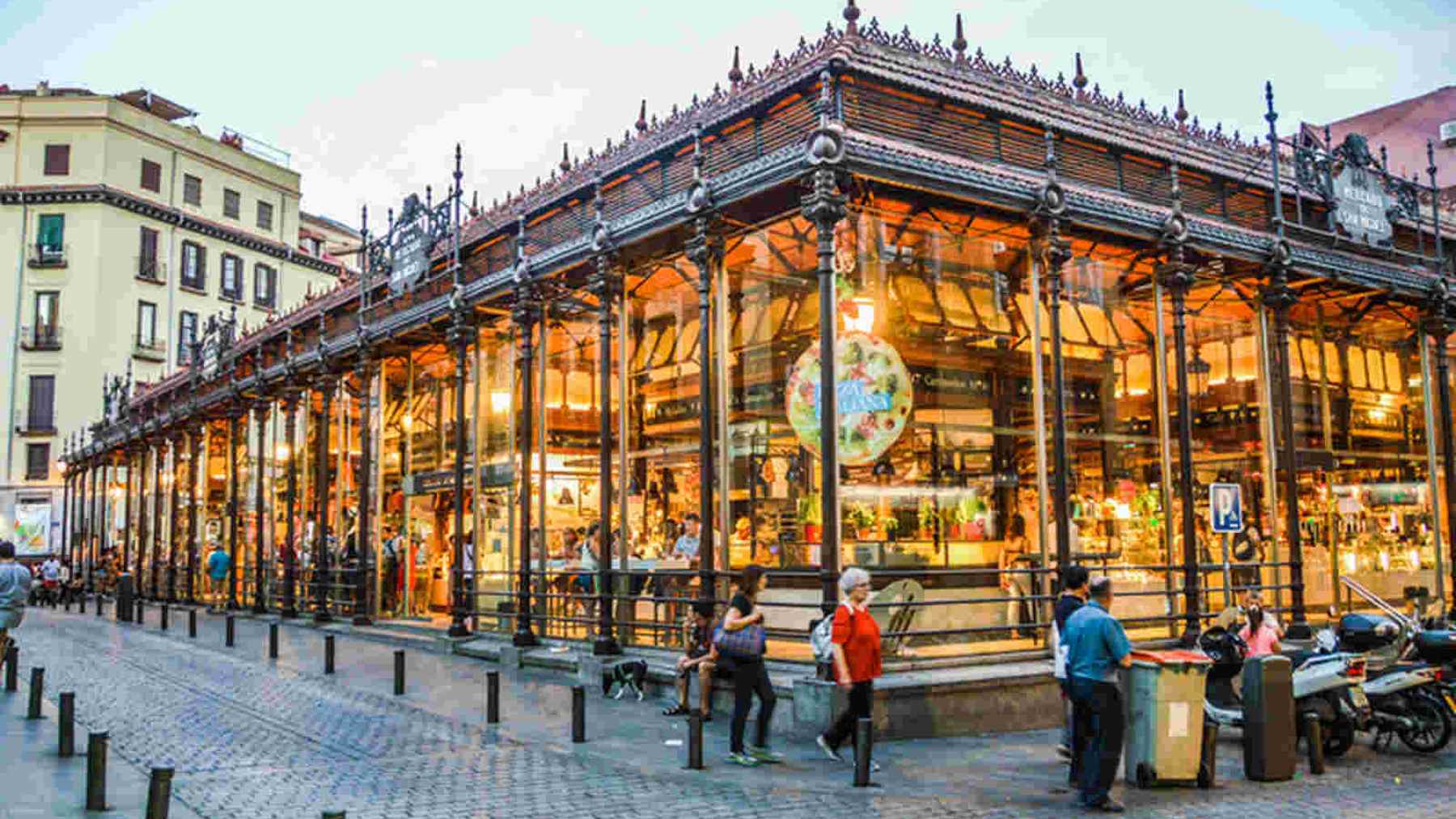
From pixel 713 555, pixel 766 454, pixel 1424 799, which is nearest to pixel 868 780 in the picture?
pixel 1424 799

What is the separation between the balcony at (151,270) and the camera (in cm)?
5697

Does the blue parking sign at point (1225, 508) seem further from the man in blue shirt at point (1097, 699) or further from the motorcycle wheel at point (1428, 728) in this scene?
the man in blue shirt at point (1097, 699)

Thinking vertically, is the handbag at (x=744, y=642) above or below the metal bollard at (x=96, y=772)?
above

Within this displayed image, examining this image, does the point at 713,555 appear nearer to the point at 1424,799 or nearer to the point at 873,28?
the point at 873,28

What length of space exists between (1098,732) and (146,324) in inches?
2289

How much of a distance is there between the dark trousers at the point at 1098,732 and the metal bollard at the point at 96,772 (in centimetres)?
739

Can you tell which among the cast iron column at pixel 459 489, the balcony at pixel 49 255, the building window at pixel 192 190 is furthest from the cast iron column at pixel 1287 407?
the building window at pixel 192 190

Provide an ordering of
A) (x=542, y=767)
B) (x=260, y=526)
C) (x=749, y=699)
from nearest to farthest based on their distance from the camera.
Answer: (x=542, y=767) → (x=749, y=699) → (x=260, y=526)

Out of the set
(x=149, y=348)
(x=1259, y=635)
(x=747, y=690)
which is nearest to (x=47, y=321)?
(x=149, y=348)

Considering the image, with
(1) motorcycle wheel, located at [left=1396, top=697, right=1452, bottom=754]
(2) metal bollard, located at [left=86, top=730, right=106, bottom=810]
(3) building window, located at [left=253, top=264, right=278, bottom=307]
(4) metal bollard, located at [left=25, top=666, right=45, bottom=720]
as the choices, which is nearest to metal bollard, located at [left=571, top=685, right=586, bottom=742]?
(2) metal bollard, located at [left=86, top=730, right=106, bottom=810]

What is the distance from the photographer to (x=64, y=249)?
5494cm

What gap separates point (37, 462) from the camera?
181ft

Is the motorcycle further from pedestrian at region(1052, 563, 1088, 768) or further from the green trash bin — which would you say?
pedestrian at region(1052, 563, 1088, 768)

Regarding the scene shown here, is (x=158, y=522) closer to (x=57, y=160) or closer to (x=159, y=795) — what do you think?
(x=57, y=160)
